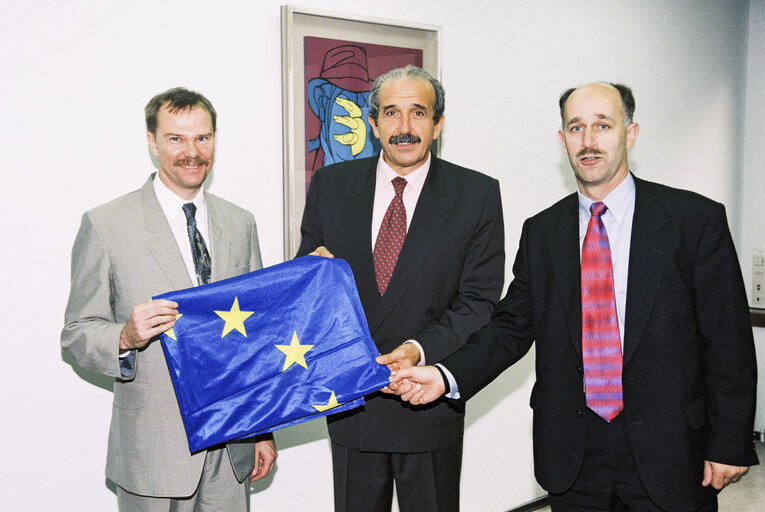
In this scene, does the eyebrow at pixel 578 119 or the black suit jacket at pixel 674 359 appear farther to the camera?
the eyebrow at pixel 578 119

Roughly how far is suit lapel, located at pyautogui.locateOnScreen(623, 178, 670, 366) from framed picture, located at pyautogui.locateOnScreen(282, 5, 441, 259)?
1.40 metres

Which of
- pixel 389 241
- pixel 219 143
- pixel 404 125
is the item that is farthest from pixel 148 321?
pixel 219 143

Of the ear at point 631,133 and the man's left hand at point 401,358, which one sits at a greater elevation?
the ear at point 631,133

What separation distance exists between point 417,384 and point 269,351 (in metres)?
0.44

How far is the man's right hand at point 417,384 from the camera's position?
6.80ft

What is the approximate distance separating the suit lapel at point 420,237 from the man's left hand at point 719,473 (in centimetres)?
96

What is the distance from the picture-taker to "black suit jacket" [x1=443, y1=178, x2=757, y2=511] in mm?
1838

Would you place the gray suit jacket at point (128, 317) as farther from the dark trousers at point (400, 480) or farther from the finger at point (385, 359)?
the finger at point (385, 359)

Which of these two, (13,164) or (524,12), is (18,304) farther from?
(524,12)

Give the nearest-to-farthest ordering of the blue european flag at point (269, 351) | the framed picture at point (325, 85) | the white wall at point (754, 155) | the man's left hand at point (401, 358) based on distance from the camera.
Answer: the blue european flag at point (269, 351), the man's left hand at point (401, 358), the framed picture at point (325, 85), the white wall at point (754, 155)

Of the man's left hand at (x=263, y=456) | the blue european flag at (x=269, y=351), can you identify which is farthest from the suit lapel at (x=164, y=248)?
the man's left hand at (x=263, y=456)

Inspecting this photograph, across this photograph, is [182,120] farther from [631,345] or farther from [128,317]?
[631,345]

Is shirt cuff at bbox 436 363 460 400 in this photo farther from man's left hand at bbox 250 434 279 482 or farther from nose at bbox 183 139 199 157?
nose at bbox 183 139 199 157

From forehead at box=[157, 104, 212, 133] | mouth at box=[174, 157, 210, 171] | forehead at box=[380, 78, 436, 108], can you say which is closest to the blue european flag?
mouth at box=[174, 157, 210, 171]
